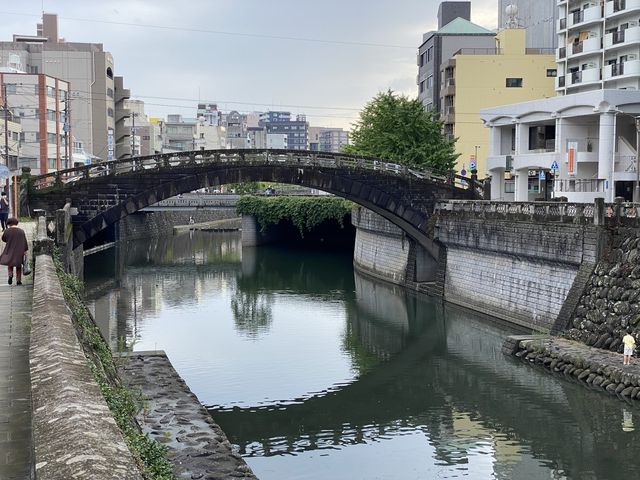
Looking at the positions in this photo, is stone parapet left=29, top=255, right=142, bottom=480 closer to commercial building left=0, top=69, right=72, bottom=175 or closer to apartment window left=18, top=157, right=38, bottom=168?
commercial building left=0, top=69, right=72, bottom=175

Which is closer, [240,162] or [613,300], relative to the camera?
[613,300]

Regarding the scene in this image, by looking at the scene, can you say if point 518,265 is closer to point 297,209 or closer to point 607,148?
point 607,148

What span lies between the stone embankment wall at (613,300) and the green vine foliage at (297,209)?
119ft

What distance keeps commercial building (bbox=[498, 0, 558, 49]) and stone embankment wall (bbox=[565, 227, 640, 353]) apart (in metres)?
49.7

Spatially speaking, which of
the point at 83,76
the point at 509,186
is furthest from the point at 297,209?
the point at 83,76

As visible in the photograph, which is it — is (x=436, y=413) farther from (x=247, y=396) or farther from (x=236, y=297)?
(x=236, y=297)

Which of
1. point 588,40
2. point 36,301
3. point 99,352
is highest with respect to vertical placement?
point 588,40

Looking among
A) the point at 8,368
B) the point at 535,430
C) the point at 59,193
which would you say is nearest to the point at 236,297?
the point at 59,193

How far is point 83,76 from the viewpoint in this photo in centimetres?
8919

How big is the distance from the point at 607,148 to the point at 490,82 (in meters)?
28.0

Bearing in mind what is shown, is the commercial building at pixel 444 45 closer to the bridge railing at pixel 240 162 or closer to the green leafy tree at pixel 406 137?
the green leafy tree at pixel 406 137

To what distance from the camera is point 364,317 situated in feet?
129

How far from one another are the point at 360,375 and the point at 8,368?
18.0m

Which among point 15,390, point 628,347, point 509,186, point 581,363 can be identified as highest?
point 509,186
